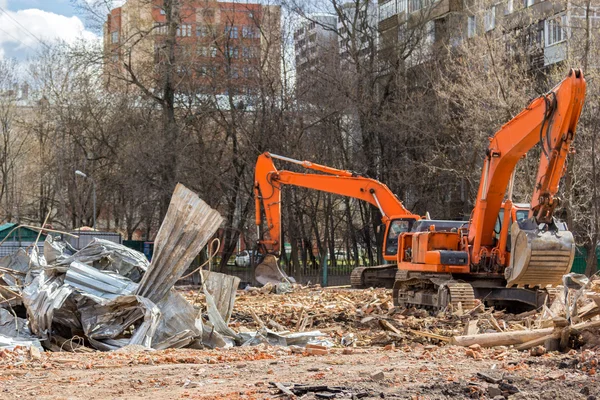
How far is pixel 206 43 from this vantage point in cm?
4109

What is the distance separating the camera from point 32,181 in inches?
2098

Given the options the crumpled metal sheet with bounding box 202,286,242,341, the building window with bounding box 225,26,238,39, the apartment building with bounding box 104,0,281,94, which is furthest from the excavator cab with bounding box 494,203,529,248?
the building window with bounding box 225,26,238,39

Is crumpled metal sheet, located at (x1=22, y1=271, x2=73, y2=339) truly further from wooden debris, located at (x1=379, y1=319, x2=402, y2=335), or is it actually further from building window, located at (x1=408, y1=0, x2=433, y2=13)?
building window, located at (x1=408, y1=0, x2=433, y2=13)

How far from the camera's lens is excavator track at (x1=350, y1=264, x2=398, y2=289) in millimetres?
26969

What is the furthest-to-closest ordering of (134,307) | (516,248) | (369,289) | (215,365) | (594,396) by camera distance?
(369,289) < (516,248) < (134,307) < (215,365) < (594,396)

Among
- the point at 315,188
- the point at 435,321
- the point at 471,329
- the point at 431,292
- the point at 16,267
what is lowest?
the point at 435,321

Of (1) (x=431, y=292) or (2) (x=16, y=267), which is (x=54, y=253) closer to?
(2) (x=16, y=267)

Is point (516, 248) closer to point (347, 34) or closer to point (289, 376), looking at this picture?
point (289, 376)

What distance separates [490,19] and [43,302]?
22.1 m

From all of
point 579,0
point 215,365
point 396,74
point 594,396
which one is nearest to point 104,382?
point 215,365

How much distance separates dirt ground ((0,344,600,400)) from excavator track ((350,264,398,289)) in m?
15.1

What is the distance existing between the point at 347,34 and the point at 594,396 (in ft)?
115

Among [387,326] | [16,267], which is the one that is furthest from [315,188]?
[16,267]

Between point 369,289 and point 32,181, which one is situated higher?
point 32,181
